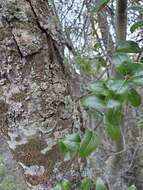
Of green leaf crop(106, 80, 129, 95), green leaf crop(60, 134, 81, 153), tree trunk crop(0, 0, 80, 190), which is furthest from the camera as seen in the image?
tree trunk crop(0, 0, 80, 190)

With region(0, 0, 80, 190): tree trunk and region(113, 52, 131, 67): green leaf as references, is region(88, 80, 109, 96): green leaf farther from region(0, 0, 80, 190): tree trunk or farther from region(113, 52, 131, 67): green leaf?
region(0, 0, 80, 190): tree trunk

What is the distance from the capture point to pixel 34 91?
0.68 metres

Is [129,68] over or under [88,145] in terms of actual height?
over

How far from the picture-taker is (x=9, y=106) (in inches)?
27.2

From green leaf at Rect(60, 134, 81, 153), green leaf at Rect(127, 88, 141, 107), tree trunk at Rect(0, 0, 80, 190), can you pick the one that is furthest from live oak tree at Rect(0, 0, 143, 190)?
green leaf at Rect(127, 88, 141, 107)

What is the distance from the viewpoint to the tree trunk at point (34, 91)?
0.67 meters

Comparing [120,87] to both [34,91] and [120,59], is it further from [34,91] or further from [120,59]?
[34,91]

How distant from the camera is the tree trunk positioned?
67cm

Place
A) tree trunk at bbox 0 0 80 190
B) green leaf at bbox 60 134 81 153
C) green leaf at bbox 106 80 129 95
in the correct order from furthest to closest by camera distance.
Result: 1. tree trunk at bbox 0 0 80 190
2. green leaf at bbox 60 134 81 153
3. green leaf at bbox 106 80 129 95

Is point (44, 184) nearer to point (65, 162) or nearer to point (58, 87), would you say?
A: point (65, 162)

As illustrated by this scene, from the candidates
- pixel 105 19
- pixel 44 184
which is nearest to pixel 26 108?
pixel 44 184

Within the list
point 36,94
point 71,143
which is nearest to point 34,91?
point 36,94

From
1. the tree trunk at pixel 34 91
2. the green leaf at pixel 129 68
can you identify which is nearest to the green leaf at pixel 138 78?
the green leaf at pixel 129 68

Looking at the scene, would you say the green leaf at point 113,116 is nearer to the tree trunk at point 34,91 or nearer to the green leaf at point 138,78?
the green leaf at point 138,78
